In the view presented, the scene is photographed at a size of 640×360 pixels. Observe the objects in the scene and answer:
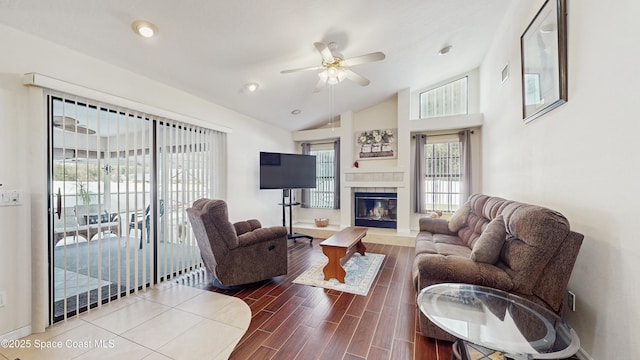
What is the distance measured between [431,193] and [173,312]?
4770 mm

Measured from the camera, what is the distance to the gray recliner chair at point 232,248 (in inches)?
102

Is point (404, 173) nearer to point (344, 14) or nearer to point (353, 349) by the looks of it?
point (344, 14)


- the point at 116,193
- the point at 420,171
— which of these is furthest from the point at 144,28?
the point at 420,171

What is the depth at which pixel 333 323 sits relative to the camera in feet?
7.02

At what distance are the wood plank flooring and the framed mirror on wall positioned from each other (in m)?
2.24

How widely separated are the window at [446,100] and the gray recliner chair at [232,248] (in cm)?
411

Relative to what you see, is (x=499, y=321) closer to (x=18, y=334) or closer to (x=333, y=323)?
(x=333, y=323)

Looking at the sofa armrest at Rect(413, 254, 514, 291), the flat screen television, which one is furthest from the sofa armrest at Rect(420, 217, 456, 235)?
the flat screen television

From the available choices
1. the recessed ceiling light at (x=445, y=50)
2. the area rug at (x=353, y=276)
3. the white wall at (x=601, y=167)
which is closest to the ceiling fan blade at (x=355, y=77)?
the recessed ceiling light at (x=445, y=50)

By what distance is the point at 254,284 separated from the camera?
2.97 meters

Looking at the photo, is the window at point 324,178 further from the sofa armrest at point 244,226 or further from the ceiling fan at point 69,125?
the ceiling fan at point 69,125

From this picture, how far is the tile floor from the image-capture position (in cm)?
179

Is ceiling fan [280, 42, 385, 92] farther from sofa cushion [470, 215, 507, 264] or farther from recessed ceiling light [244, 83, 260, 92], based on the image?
sofa cushion [470, 215, 507, 264]

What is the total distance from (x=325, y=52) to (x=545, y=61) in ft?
6.75
